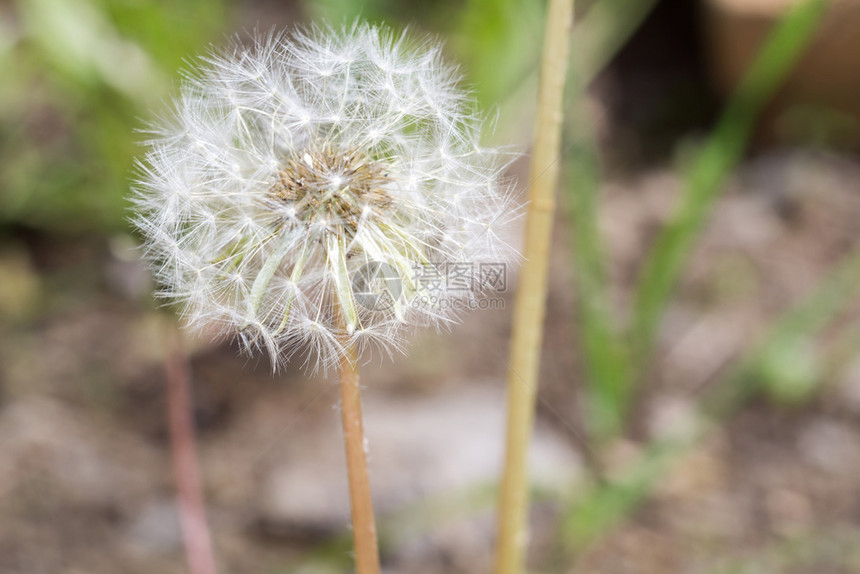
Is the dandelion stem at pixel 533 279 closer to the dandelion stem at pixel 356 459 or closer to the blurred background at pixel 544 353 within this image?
the dandelion stem at pixel 356 459

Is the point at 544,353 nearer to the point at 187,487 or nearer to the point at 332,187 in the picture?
the point at 187,487

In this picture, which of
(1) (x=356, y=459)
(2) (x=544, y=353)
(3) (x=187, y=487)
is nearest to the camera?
(1) (x=356, y=459)

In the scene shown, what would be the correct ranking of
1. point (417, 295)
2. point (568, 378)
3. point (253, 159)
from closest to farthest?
point (417, 295), point (253, 159), point (568, 378)

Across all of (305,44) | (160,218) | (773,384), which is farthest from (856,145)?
(160,218)

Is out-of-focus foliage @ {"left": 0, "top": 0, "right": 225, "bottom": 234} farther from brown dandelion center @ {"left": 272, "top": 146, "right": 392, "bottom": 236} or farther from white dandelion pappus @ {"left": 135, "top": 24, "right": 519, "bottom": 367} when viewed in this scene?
brown dandelion center @ {"left": 272, "top": 146, "right": 392, "bottom": 236}

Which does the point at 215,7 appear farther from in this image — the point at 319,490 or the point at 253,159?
the point at 253,159

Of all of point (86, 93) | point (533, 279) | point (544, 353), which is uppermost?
point (86, 93)

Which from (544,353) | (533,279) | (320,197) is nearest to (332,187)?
(320,197)

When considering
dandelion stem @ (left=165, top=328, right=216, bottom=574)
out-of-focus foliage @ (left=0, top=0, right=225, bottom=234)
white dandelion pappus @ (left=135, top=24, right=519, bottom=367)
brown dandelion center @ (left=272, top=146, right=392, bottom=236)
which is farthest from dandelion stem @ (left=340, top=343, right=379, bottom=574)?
out-of-focus foliage @ (left=0, top=0, right=225, bottom=234)
